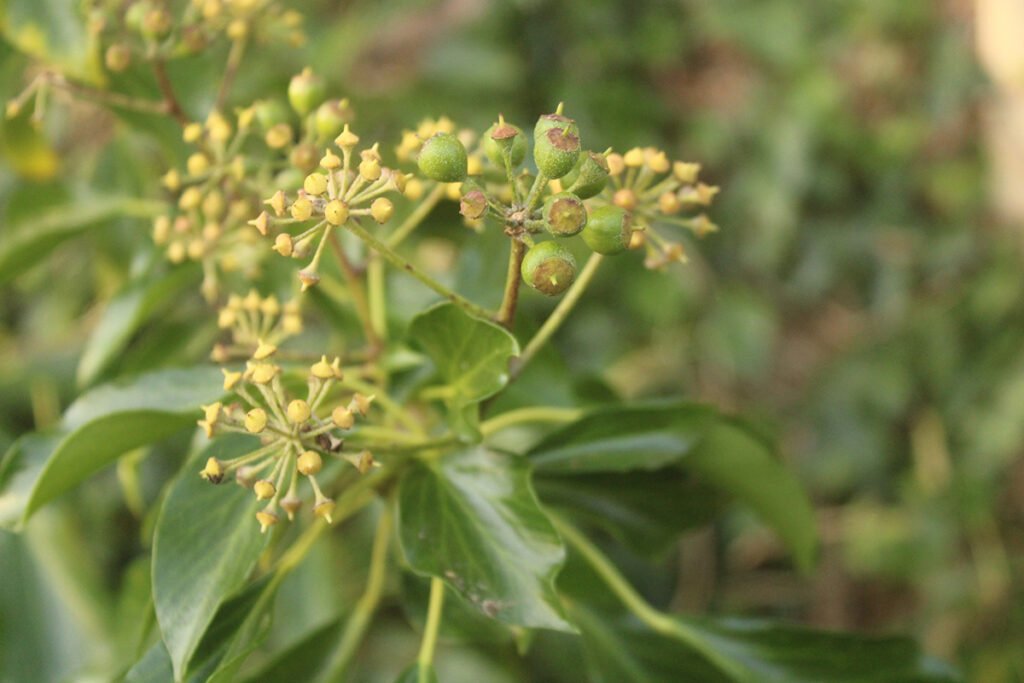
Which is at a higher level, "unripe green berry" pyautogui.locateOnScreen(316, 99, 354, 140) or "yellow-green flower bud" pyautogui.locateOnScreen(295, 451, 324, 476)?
"unripe green berry" pyautogui.locateOnScreen(316, 99, 354, 140)

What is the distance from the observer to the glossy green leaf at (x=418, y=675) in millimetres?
735

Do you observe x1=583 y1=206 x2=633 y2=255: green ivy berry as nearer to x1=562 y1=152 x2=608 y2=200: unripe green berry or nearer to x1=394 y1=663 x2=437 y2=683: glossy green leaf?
x1=562 y1=152 x2=608 y2=200: unripe green berry

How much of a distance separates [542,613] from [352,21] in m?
1.32

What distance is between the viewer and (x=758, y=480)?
2.87 feet

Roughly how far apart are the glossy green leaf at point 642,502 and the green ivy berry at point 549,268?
390 millimetres

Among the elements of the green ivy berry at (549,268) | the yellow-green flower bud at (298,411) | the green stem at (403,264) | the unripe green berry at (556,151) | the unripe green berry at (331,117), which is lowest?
the yellow-green flower bud at (298,411)

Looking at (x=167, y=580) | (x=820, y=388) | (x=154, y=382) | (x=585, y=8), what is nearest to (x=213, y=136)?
(x=154, y=382)

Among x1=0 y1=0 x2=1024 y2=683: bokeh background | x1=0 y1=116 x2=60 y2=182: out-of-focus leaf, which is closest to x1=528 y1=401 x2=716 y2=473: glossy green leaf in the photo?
x1=0 y1=116 x2=60 y2=182: out-of-focus leaf

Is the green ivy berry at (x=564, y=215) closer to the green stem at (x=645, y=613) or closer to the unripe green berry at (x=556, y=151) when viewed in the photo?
the unripe green berry at (x=556, y=151)

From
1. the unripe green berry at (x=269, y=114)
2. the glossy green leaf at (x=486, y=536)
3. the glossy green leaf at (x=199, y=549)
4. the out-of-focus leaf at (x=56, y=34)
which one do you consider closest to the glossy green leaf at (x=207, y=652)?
the glossy green leaf at (x=199, y=549)

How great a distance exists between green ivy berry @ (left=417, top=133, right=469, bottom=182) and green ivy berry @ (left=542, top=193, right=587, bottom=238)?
6cm

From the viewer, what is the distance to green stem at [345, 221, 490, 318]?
0.56m

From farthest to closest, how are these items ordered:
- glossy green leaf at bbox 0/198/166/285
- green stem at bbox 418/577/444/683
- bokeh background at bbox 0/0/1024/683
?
bokeh background at bbox 0/0/1024/683 → glossy green leaf at bbox 0/198/166/285 → green stem at bbox 418/577/444/683

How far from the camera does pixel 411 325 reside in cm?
70
